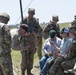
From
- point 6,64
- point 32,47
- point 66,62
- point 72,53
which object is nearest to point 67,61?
point 66,62

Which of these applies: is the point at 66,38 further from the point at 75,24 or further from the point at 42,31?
the point at 42,31

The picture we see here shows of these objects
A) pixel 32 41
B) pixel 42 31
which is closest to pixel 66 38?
pixel 32 41

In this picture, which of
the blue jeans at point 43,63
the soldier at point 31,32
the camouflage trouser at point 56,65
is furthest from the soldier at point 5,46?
the soldier at point 31,32

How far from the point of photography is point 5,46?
8.66 metres

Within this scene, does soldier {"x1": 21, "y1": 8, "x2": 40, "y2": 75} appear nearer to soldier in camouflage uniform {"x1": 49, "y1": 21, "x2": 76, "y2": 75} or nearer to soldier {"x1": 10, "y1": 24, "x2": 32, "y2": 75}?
soldier {"x1": 10, "y1": 24, "x2": 32, "y2": 75}

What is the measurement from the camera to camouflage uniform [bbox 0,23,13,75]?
27.8ft

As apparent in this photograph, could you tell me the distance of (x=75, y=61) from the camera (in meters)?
8.03

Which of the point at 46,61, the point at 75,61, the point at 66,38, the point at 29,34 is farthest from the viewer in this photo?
the point at 29,34

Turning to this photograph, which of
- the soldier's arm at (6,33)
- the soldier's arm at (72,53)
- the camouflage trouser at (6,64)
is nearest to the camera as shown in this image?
the soldier's arm at (72,53)

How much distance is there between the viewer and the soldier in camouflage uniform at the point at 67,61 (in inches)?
316

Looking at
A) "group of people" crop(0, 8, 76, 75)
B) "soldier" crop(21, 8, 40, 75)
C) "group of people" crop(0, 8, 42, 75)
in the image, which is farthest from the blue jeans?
"soldier" crop(21, 8, 40, 75)

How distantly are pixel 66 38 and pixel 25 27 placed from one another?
4.00 ft

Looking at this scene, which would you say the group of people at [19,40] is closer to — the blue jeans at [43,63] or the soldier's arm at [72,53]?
the blue jeans at [43,63]

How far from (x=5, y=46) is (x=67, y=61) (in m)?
1.59
